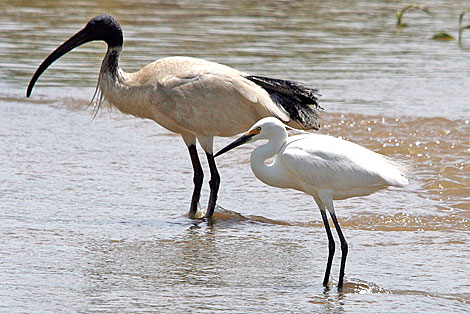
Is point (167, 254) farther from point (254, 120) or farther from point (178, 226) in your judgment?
point (254, 120)

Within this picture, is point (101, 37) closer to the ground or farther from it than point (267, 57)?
farther from it

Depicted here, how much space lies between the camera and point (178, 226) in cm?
718

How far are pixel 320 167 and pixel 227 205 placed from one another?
2422 mm

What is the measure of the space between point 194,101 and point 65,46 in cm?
140

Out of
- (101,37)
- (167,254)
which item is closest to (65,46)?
(101,37)

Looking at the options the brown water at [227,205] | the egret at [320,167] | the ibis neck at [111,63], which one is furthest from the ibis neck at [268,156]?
the ibis neck at [111,63]

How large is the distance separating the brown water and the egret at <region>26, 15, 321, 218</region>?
26.2 inches

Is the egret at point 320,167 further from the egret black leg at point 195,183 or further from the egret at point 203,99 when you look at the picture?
the egret black leg at point 195,183

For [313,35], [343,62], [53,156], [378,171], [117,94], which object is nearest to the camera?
[378,171]

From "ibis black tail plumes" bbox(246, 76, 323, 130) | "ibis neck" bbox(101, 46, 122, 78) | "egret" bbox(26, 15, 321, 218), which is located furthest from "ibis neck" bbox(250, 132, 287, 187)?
"ibis neck" bbox(101, 46, 122, 78)

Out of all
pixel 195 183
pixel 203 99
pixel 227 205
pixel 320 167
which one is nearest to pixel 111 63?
pixel 203 99

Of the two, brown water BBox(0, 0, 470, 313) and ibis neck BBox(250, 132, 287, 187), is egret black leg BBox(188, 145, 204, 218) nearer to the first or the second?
brown water BBox(0, 0, 470, 313)

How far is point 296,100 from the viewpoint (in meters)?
7.60

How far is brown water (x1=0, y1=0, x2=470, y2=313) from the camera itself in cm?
543
